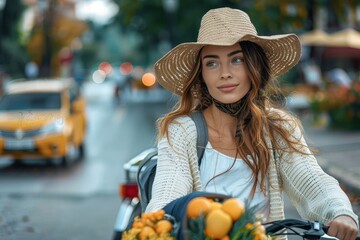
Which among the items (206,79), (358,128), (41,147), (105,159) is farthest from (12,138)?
(206,79)

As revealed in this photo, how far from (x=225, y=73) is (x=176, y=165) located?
0.45 metres

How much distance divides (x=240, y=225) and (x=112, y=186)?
366 inches

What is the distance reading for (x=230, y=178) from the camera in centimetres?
313

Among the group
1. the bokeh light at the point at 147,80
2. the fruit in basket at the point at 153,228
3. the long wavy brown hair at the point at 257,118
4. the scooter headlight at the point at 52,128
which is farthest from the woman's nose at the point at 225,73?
the bokeh light at the point at 147,80

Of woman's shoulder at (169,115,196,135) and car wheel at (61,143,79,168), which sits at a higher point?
woman's shoulder at (169,115,196,135)

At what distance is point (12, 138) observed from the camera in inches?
531

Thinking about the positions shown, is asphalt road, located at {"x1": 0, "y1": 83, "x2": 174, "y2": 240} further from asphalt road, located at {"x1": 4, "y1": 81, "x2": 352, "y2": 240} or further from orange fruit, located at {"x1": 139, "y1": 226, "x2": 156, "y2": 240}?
orange fruit, located at {"x1": 139, "y1": 226, "x2": 156, "y2": 240}

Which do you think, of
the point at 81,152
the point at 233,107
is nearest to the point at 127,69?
the point at 81,152

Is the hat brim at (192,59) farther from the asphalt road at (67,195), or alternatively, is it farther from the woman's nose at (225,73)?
the asphalt road at (67,195)

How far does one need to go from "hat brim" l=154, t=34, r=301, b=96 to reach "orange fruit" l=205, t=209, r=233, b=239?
114 centimetres

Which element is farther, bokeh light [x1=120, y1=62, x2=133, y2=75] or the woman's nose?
bokeh light [x1=120, y1=62, x2=133, y2=75]

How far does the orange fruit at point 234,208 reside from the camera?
7.32ft

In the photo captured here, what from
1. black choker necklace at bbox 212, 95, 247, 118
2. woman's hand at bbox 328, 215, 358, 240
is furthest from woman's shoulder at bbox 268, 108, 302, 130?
woman's hand at bbox 328, 215, 358, 240

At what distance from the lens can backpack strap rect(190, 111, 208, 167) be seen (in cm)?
315
